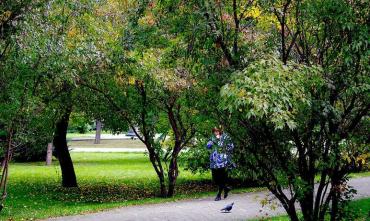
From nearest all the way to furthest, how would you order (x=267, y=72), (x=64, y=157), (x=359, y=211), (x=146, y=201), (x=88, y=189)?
(x=267, y=72)
(x=359, y=211)
(x=146, y=201)
(x=88, y=189)
(x=64, y=157)

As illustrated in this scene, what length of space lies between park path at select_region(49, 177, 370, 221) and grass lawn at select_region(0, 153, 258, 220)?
0.97 meters

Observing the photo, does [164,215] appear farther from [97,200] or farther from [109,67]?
[97,200]

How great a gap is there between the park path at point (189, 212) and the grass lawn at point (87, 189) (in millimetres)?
969

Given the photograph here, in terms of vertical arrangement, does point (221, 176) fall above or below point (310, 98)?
below

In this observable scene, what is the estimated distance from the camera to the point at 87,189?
58.7 ft

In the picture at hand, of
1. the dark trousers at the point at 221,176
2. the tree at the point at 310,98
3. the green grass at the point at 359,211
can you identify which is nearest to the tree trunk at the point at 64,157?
the dark trousers at the point at 221,176

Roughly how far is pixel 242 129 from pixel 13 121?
5.35m

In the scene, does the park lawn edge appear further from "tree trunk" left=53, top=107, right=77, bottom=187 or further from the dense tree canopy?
"tree trunk" left=53, top=107, right=77, bottom=187

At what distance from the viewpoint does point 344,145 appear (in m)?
6.75

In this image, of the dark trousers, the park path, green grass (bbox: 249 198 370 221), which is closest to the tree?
green grass (bbox: 249 198 370 221)

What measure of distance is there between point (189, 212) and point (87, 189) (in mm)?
7535

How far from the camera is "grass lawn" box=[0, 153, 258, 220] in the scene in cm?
1323

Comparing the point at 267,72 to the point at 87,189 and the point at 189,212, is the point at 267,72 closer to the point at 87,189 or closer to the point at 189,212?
the point at 189,212

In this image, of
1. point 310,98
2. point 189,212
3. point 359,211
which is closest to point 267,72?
point 310,98
